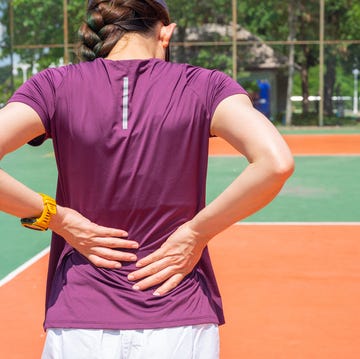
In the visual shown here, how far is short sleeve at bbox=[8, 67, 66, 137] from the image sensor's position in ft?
6.93

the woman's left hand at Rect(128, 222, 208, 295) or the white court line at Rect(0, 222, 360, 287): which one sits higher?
the woman's left hand at Rect(128, 222, 208, 295)

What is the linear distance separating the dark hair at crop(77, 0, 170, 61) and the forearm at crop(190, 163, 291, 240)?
0.52m

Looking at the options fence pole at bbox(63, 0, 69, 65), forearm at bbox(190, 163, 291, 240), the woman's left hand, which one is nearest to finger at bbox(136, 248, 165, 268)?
the woman's left hand

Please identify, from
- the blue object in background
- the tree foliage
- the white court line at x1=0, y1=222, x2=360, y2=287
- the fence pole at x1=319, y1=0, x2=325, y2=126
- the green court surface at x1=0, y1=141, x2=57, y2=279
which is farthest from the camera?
the blue object in background

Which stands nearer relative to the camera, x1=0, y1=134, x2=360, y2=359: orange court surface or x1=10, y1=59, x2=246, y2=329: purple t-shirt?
x1=10, y1=59, x2=246, y2=329: purple t-shirt

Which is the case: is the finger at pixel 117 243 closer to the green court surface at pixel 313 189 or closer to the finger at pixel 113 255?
the finger at pixel 113 255

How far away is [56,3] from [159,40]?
108 ft

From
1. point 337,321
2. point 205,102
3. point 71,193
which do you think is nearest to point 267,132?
point 205,102

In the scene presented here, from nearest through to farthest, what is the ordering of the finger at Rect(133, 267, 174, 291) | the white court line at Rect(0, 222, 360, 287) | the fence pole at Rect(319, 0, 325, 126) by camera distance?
the finger at Rect(133, 267, 174, 291)
the white court line at Rect(0, 222, 360, 287)
the fence pole at Rect(319, 0, 325, 126)

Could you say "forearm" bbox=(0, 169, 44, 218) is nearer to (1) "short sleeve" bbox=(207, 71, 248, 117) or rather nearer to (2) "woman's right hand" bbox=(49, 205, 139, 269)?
(2) "woman's right hand" bbox=(49, 205, 139, 269)

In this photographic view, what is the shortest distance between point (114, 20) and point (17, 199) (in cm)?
56

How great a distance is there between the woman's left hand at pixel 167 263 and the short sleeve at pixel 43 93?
44 cm

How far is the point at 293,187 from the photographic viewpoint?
13.9m

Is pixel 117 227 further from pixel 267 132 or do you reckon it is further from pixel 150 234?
pixel 267 132
